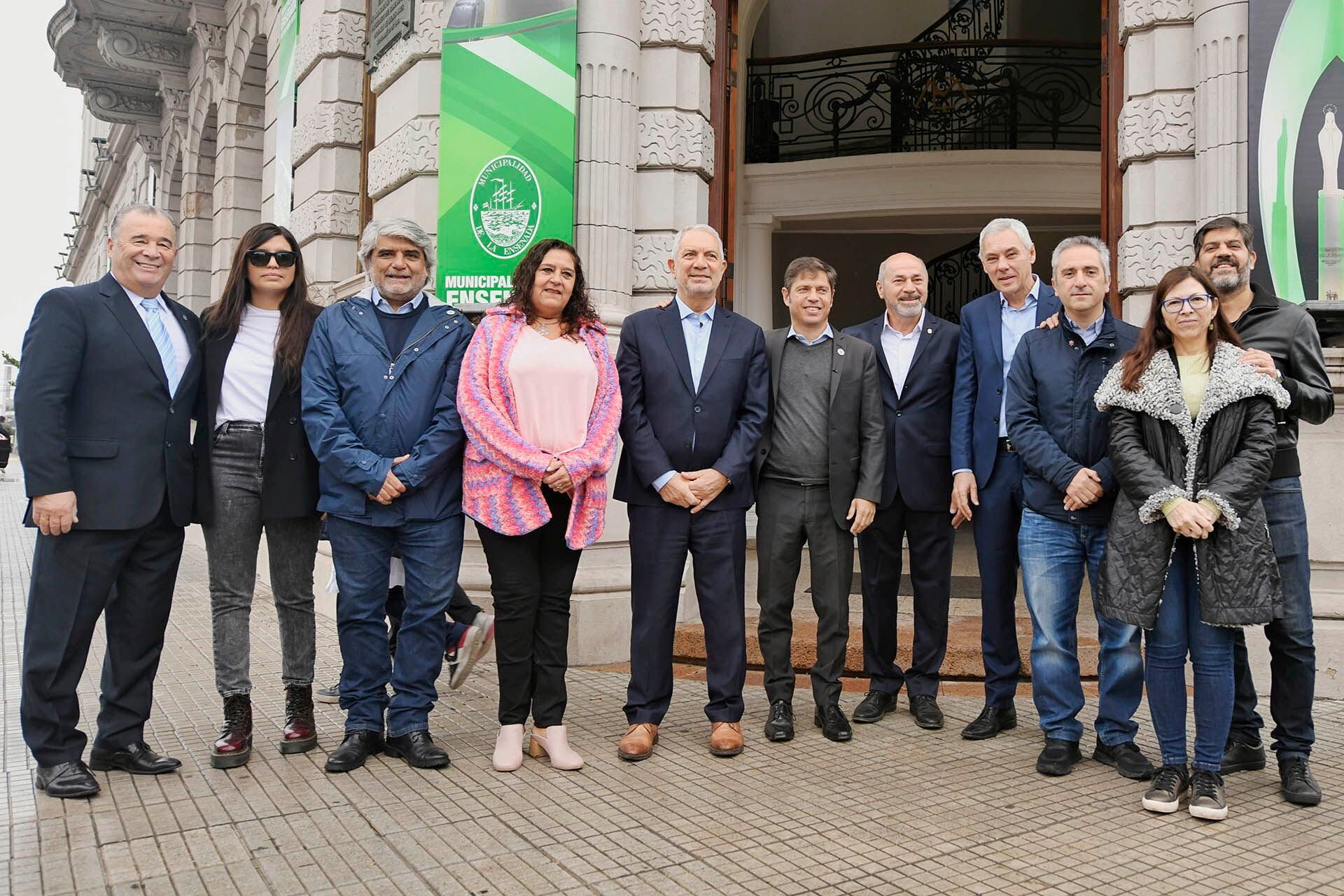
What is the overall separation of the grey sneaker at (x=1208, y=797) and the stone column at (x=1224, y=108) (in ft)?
11.0

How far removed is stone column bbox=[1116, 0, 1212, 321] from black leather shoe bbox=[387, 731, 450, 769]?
14.5 feet

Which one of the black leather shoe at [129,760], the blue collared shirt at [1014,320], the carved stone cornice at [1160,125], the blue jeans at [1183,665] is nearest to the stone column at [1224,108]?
the carved stone cornice at [1160,125]

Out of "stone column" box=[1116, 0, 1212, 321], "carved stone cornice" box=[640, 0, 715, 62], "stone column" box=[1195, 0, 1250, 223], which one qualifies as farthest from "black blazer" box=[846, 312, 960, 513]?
"carved stone cornice" box=[640, 0, 715, 62]

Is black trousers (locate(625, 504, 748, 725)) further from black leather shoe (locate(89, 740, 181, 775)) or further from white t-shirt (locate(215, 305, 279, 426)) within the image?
black leather shoe (locate(89, 740, 181, 775))

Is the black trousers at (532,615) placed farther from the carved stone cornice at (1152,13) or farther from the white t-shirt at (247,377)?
the carved stone cornice at (1152,13)

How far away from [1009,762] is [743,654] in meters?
1.16

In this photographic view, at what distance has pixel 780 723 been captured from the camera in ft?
15.0

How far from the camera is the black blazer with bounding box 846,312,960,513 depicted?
481cm

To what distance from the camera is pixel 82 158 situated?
147 feet

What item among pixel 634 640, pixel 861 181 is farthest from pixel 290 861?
pixel 861 181

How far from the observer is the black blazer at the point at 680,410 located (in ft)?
14.8

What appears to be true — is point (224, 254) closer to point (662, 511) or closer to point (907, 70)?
point (907, 70)

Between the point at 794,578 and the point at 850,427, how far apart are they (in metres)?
0.72

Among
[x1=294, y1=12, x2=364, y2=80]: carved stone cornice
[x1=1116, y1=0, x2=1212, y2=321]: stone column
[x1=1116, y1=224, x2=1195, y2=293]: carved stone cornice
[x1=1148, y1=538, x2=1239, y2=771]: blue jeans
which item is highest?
[x1=294, y1=12, x2=364, y2=80]: carved stone cornice
